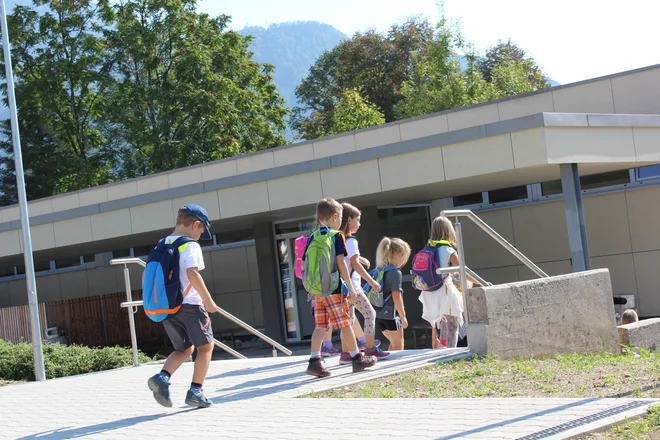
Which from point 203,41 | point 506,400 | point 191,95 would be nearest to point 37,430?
Answer: point 506,400

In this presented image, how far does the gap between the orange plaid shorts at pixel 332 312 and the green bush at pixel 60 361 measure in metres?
6.20

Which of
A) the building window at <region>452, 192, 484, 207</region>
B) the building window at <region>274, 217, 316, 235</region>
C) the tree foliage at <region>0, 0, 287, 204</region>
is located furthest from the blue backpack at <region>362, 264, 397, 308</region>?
the tree foliage at <region>0, 0, 287, 204</region>

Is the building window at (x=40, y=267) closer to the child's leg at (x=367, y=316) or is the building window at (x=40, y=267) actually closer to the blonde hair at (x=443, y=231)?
the blonde hair at (x=443, y=231)

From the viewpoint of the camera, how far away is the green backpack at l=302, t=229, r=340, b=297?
7406 mm

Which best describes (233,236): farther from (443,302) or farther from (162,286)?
(162,286)

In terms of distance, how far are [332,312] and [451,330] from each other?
7.95 ft

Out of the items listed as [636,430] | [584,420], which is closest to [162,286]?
[584,420]

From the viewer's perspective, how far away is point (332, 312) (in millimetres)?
7484

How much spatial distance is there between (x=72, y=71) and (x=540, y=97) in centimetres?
2379

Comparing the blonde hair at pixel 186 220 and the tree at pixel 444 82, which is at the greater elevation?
the tree at pixel 444 82

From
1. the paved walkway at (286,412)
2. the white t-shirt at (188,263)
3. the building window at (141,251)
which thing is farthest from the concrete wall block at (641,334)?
the building window at (141,251)

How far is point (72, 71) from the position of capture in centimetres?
3581

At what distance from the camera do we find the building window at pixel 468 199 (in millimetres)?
19702

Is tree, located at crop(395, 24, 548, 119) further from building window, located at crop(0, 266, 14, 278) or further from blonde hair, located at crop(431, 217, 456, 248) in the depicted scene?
blonde hair, located at crop(431, 217, 456, 248)
